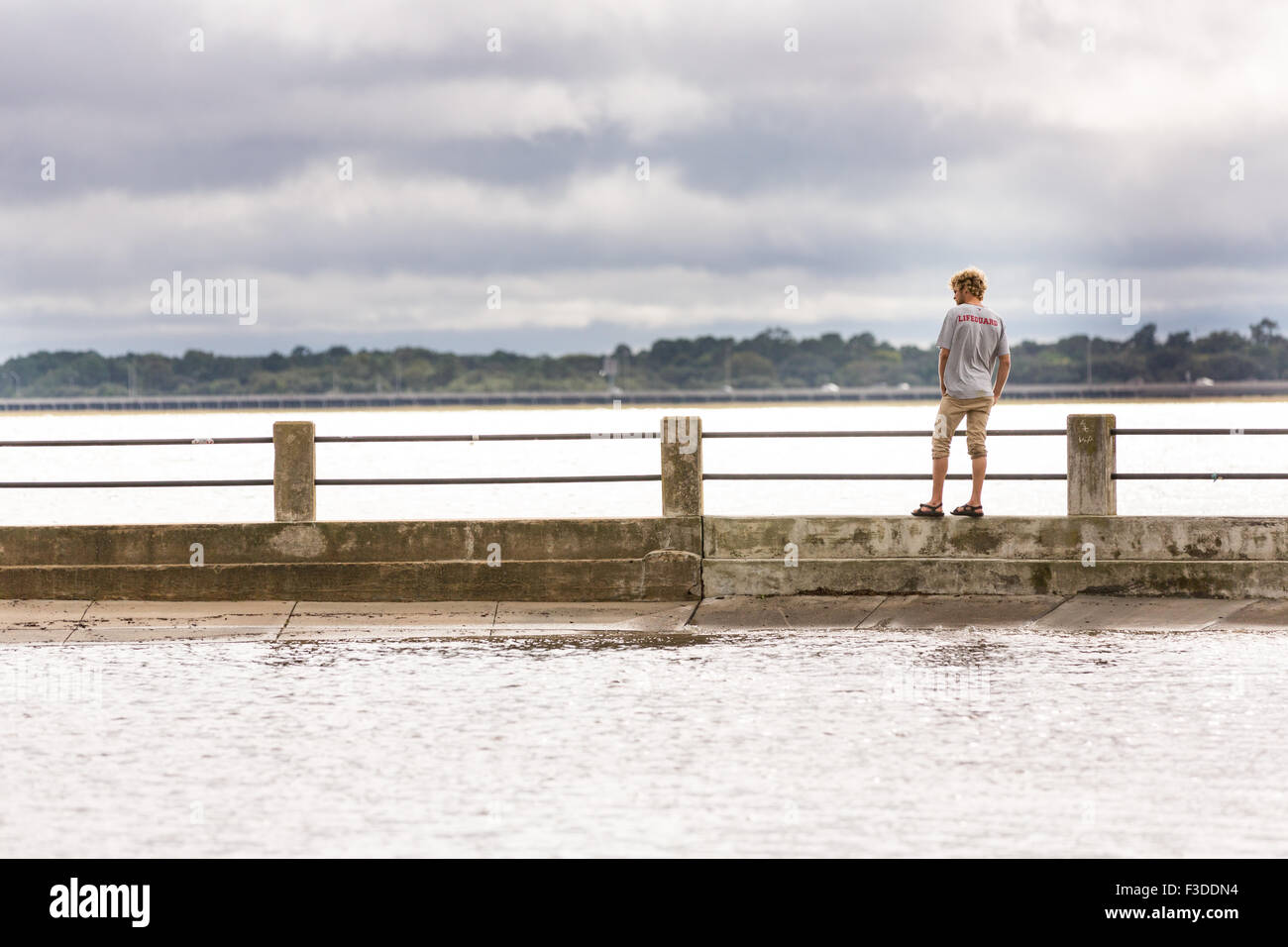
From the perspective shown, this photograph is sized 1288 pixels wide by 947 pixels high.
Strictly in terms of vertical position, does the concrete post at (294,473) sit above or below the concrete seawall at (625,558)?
above

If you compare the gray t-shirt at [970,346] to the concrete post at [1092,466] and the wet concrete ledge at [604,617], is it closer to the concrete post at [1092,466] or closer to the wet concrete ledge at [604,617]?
the concrete post at [1092,466]

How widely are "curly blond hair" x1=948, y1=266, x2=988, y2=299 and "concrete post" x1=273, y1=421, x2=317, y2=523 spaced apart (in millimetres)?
5519

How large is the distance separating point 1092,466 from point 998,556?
107 cm

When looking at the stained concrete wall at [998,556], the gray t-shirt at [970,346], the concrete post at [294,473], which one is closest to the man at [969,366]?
the gray t-shirt at [970,346]

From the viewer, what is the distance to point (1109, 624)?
12594mm

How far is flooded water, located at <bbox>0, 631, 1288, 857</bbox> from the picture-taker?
253 inches

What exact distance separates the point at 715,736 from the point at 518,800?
5.45 feet

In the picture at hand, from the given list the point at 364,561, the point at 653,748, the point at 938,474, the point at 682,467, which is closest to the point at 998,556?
the point at 938,474

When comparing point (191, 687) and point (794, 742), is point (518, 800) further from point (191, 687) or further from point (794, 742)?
point (191, 687)

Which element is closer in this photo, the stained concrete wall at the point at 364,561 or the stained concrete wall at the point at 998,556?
the stained concrete wall at the point at 998,556

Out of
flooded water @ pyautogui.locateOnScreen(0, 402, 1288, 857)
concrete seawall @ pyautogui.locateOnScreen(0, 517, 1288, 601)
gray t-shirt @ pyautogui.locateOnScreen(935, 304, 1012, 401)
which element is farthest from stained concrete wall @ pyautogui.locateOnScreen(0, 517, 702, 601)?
gray t-shirt @ pyautogui.locateOnScreen(935, 304, 1012, 401)

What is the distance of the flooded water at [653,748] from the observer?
6430 millimetres

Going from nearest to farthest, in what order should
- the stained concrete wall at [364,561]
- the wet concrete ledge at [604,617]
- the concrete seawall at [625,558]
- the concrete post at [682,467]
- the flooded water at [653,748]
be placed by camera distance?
the flooded water at [653,748], the wet concrete ledge at [604,617], the concrete seawall at [625,558], the stained concrete wall at [364,561], the concrete post at [682,467]
